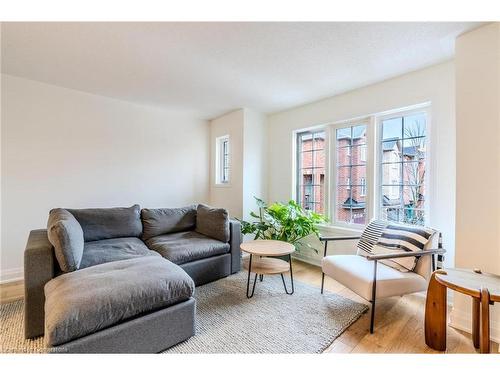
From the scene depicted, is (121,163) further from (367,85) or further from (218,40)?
(367,85)

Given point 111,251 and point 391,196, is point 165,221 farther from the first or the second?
point 391,196

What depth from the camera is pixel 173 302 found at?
1.62 m

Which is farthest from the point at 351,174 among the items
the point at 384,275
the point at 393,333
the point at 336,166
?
the point at 393,333

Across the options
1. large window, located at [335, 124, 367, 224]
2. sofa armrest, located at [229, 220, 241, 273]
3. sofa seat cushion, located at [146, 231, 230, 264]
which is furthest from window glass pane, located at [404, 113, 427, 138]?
sofa seat cushion, located at [146, 231, 230, 264]

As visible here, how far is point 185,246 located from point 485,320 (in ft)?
7.87

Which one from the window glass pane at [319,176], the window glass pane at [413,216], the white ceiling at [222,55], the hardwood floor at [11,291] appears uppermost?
the white ceiling at [222,55]

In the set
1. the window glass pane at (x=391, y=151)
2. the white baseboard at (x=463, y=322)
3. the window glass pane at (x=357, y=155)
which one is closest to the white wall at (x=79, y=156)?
the window glass pane at (x=357, y=155)

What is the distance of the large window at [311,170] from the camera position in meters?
3.44

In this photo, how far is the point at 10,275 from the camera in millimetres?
2678

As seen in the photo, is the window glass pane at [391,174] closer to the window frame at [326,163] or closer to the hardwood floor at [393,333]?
the window frame at [326,163]

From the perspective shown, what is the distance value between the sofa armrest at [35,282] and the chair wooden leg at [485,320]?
2785 millimetres

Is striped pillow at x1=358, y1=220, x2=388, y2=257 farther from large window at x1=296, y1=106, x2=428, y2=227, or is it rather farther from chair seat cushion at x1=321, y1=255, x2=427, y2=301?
large window at x1=296, y1=106, x2=428, y2=227

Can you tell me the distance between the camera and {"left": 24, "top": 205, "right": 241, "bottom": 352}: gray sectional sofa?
4.18 feet
